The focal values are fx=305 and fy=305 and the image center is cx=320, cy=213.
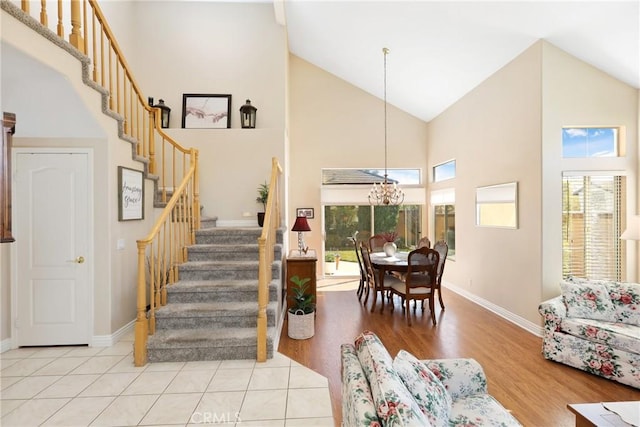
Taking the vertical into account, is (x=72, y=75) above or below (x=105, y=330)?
above

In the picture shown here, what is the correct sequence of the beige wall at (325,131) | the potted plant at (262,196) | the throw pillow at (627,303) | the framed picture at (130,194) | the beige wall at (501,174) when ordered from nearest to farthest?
the throw pillow at (627,303), the framed picture at (130,194), the beige wall at (501,174), the potted plant at (262,196), the beige wall at (325,131)

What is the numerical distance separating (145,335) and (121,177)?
1.84 m

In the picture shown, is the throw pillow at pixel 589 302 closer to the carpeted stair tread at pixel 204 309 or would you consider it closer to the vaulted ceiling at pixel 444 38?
the vaulted ceiling at pixel 444 38

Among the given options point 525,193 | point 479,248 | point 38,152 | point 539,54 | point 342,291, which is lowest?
point 342,291

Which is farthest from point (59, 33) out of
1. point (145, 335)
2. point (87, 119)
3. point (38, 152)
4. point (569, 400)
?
point (569, 400)

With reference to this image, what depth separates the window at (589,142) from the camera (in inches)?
152

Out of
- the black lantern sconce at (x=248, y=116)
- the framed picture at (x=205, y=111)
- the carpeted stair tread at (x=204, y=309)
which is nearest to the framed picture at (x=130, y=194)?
the carpeted stair tread at (x=204, y=309)

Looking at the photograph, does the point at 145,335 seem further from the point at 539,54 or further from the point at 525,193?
the point at 539,54

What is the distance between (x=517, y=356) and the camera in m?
3.21

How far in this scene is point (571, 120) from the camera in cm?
378

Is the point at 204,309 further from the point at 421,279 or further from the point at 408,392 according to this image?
the point at 421,279

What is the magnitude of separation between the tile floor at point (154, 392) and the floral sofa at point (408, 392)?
0.92 metres

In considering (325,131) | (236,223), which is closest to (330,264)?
(236,223)

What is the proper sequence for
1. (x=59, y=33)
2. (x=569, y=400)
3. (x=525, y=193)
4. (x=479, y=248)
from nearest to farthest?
(x=569, y=400)
(x=59, y=33)
(x=525, y=193)
(x=479, y=248)
